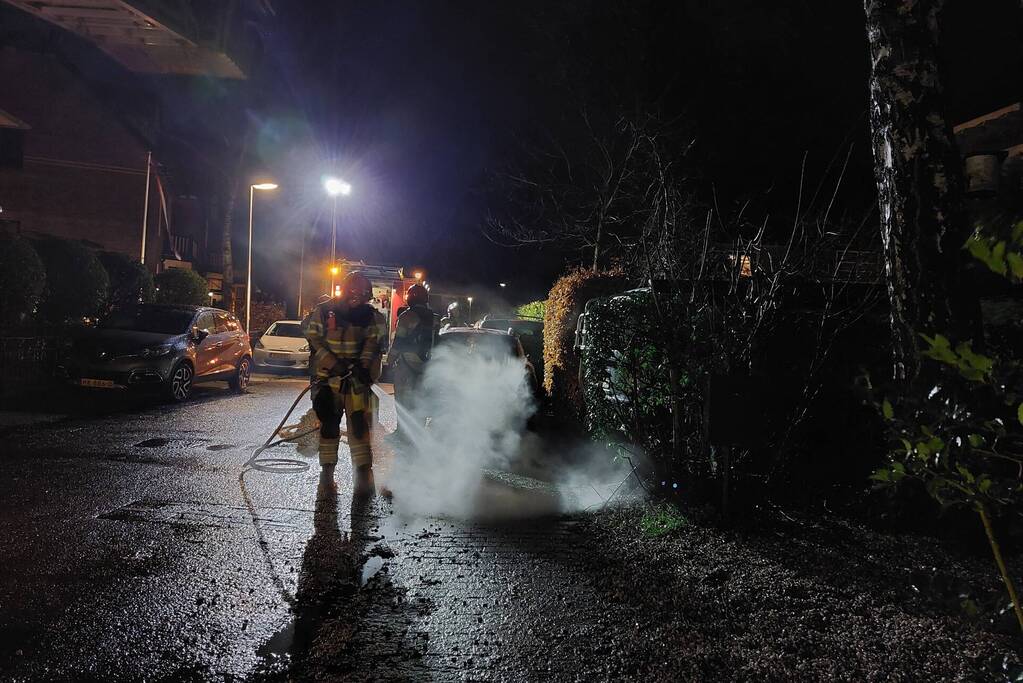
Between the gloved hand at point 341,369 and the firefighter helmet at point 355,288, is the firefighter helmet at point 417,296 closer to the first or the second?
the firefighter helmet at point 355,288

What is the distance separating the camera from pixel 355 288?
663 centimetres

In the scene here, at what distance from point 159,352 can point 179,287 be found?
1239cm

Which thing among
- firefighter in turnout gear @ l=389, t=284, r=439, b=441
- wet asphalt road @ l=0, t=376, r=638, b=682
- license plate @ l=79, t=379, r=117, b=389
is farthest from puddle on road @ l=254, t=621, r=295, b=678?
license plate @ l=79, t=379, r=117, b=389

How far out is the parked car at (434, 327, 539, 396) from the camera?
1119 cm

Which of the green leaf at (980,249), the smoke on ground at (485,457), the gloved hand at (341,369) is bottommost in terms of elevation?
the smoke on ground at (485,457)

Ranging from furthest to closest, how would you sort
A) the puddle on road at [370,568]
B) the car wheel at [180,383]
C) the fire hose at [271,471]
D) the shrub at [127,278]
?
the shrub at [127,278] < the car wheel at [180,383] < the puddle on road at [370,568] < the fire hose at [271,471]

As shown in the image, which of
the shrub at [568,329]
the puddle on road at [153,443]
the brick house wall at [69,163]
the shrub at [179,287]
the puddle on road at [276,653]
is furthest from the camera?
the brick house wall at [69,163]

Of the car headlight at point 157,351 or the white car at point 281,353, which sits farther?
the white car at point 281,353

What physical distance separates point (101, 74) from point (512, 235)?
64.0 feet

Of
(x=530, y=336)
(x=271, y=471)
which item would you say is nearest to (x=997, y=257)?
(x=271, y=471)

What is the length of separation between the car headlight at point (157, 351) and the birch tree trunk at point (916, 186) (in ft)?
38.6

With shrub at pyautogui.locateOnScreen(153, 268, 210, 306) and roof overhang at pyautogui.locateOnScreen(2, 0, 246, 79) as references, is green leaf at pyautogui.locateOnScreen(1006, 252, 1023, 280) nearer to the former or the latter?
shrub at pyautogui.locateOnScreen(153, 268, 210, 306)

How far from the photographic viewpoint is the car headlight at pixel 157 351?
13000 millimetres

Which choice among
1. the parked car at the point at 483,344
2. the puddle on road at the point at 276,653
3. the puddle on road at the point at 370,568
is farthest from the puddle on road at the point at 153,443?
the puddle on road at the point at 276,653
